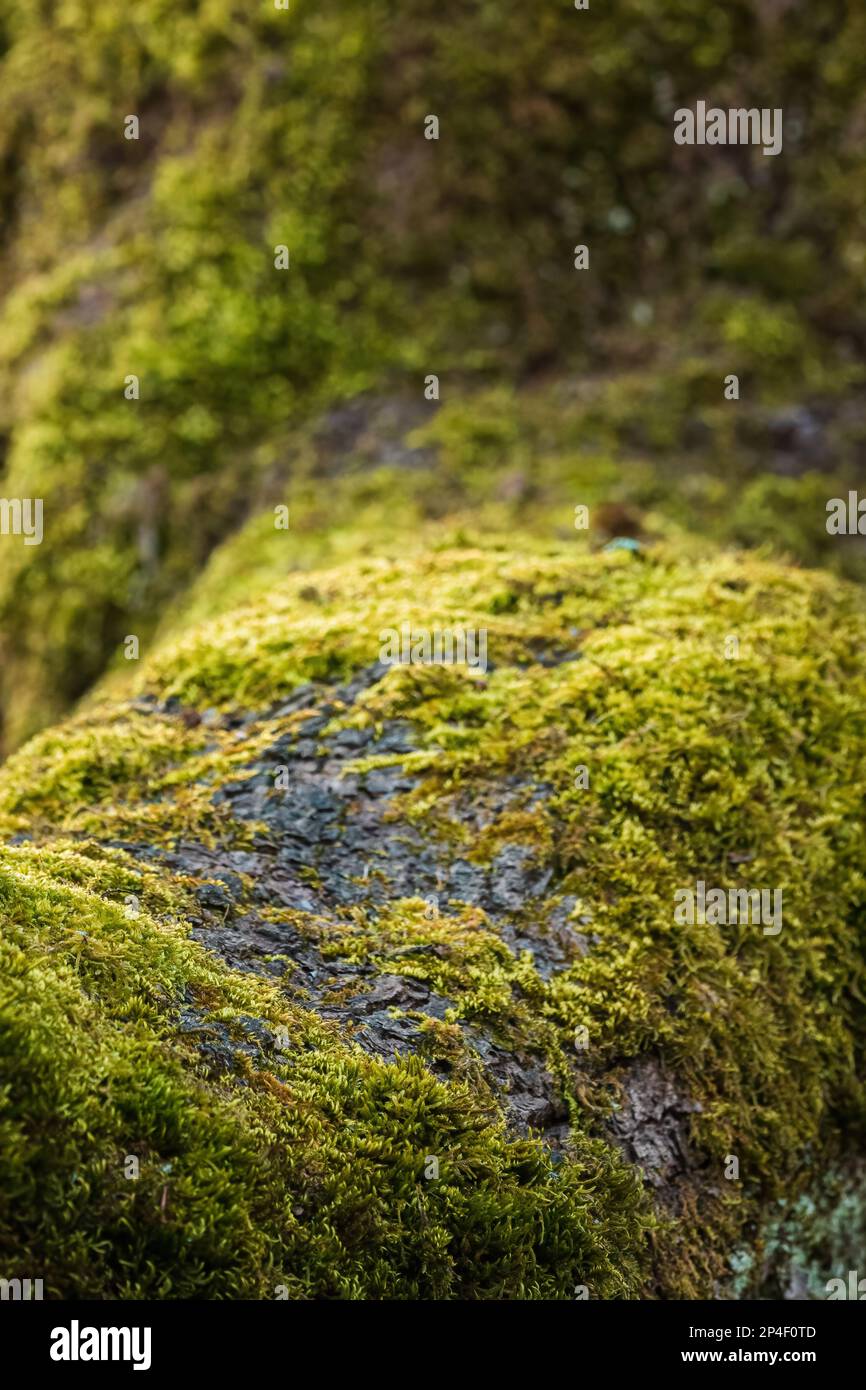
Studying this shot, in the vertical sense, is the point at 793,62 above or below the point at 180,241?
above

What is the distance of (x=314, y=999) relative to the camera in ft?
11.0

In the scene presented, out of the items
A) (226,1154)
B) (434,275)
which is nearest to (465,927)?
(226,1154)

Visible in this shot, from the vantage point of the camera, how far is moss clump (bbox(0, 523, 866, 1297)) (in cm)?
262

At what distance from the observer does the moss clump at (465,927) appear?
2.62m

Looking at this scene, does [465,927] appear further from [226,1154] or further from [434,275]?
[434,275]

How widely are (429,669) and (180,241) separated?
17.2 ft

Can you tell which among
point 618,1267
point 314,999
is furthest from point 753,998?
point 314,999

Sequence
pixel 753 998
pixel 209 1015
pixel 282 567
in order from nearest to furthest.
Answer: pixel 209 1015 < pixel 753 998 < pixel 282 567

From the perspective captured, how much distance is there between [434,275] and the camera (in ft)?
28.4

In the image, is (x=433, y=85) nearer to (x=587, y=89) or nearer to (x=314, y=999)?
(x=587, y=89)

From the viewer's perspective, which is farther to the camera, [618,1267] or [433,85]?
[433,85]

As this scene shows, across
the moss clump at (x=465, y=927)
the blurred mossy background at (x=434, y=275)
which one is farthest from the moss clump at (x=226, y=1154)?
the blurred mossy background at (x=434, y=275)

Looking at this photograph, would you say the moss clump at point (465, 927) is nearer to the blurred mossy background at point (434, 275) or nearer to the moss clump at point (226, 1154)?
the moss clump at point (226, 1154)

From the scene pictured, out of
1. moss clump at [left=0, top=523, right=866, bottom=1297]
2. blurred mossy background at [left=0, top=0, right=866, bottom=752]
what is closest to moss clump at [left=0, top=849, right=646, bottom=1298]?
moss clump at [left=0, top=523, right=866, bottom=1297]
